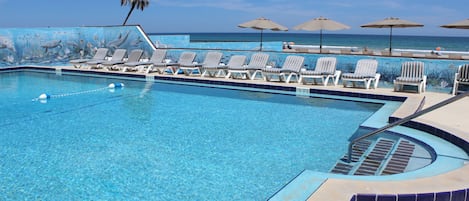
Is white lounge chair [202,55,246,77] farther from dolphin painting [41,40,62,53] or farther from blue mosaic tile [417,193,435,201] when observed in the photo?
→ blue mosaic tile [417,193,435,201]

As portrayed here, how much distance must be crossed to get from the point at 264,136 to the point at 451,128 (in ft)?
7.94

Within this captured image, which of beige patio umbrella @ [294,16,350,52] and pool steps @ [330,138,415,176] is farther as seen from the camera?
beige patio umbrella @ [294,16,350,52]

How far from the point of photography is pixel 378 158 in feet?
15.9

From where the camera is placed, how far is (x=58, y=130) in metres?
6.55

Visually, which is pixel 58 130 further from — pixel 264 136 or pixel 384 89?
pixel 384 89

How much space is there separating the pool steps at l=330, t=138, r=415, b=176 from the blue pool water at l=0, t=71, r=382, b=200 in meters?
0.22

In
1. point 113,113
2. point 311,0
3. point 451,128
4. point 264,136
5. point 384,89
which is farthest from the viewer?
point 311,0

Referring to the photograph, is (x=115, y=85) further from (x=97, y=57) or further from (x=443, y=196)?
(x=443, y=196)

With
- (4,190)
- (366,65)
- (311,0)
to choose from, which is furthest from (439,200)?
(311,0)

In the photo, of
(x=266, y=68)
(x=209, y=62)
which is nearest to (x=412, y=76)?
(x=266, y=68)

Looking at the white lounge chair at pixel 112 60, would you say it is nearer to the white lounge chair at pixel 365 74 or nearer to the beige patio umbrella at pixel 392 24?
the beige patio umbrella at pixel 392 24

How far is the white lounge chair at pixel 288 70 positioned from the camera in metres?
10.4

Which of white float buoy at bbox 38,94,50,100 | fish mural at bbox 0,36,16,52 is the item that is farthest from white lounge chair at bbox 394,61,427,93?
fish mural at bbox 0,36,16,52

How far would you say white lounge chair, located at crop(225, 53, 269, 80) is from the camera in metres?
11.1
